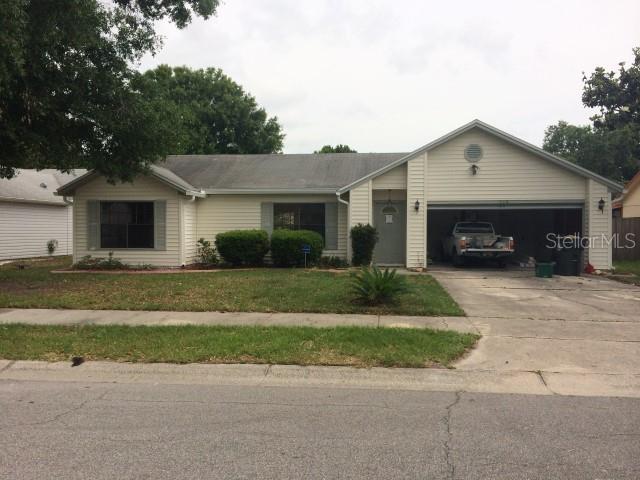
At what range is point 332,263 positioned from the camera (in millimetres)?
17234

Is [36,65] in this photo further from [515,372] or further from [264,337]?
[515,372]

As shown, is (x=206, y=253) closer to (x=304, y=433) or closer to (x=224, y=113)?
(x=304, y=433)

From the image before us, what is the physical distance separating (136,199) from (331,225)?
22.4ft

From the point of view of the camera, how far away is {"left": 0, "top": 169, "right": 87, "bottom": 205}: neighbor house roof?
70.5 feet

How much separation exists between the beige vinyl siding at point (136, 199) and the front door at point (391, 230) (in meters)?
6.89

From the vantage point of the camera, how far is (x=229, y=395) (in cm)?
540

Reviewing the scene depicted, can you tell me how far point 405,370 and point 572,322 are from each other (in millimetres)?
4323

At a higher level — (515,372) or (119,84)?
(119,84)

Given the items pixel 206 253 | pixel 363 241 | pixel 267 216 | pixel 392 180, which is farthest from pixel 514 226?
pixel 206 253

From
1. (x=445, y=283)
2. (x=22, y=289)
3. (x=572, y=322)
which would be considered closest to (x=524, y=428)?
(x=572, y=322)

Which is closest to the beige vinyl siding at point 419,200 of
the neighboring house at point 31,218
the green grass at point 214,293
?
the green grass at point 214,293

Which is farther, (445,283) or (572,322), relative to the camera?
(445,283)

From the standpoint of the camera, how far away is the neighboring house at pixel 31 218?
21250 millimetres

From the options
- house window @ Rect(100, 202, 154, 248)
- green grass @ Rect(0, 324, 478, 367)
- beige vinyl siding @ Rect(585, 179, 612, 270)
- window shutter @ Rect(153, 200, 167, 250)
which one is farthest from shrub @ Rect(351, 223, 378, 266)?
green grass @ Rect(0, 324, 478, 367)
